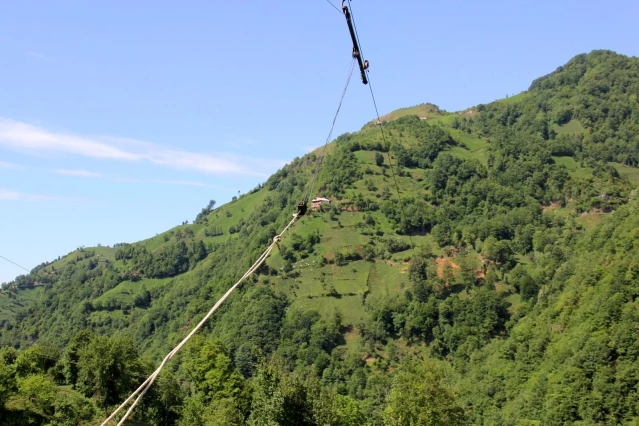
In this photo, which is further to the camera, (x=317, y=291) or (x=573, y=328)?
(x=317, y=291)

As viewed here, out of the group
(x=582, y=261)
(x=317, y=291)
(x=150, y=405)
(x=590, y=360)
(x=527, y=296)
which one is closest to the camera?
(x=150, y=405)

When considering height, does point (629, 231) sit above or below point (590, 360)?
above

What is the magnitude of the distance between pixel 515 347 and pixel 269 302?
6549 cm

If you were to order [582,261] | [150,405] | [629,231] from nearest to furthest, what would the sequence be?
[150,405] → [629,231] → [582,261]

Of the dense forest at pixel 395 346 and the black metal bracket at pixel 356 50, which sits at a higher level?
the black metal bracket at pixel 356 50

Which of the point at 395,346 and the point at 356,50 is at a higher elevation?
the point at 356,50

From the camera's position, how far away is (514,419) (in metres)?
101

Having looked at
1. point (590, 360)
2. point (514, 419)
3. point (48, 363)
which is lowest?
point (514, 419)

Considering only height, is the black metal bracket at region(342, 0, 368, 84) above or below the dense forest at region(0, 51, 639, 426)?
above

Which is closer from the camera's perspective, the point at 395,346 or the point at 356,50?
the point at 356,50

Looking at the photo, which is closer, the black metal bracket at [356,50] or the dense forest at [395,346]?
the black metal bracket at [356,50]

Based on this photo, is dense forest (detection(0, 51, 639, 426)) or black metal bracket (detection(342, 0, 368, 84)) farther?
dense forest (detection(0, 51, 639, 426))

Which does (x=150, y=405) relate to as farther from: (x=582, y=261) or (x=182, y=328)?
(x=182, y=328)

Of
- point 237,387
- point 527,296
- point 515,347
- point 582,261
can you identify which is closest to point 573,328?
point 515,347
